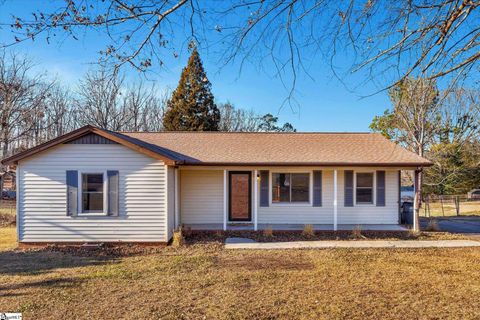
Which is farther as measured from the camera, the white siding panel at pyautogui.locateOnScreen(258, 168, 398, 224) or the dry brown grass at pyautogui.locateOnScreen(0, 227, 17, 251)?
the white siding panel at pyautogui.locateOnScreen(258, 168, 398, 224)

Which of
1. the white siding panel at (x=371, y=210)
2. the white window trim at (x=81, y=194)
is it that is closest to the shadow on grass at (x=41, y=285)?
the white window trim at (x=81, y=194)

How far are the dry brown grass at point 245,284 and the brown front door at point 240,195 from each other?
3.56 metres

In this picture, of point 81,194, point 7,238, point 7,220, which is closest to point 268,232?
point 81,194

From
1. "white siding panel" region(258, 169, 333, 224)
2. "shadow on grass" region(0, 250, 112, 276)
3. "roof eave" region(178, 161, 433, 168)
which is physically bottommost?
"shadow on grass" region(0, 250, 112, 276)

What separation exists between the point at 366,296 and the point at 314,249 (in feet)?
11.1

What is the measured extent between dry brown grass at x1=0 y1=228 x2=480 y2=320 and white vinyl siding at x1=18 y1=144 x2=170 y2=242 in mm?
839

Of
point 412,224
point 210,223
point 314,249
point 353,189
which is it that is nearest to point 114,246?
point 210,223

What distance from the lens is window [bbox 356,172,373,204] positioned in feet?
36.8

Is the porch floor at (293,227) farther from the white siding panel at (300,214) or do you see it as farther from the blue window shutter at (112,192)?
the blue window shutter at (112,192)

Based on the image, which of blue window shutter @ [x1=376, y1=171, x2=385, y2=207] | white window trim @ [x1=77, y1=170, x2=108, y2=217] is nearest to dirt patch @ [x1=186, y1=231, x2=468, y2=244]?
blue window shutter @ [x1=376, y1=171, x2=385, y2=207]

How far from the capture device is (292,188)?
11336 mm

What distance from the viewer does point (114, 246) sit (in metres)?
8.91

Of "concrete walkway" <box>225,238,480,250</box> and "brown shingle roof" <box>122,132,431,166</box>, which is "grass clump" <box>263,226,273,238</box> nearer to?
"concrete walkway" <box>225,238,480,250</box>

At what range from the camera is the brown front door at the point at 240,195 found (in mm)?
11695
